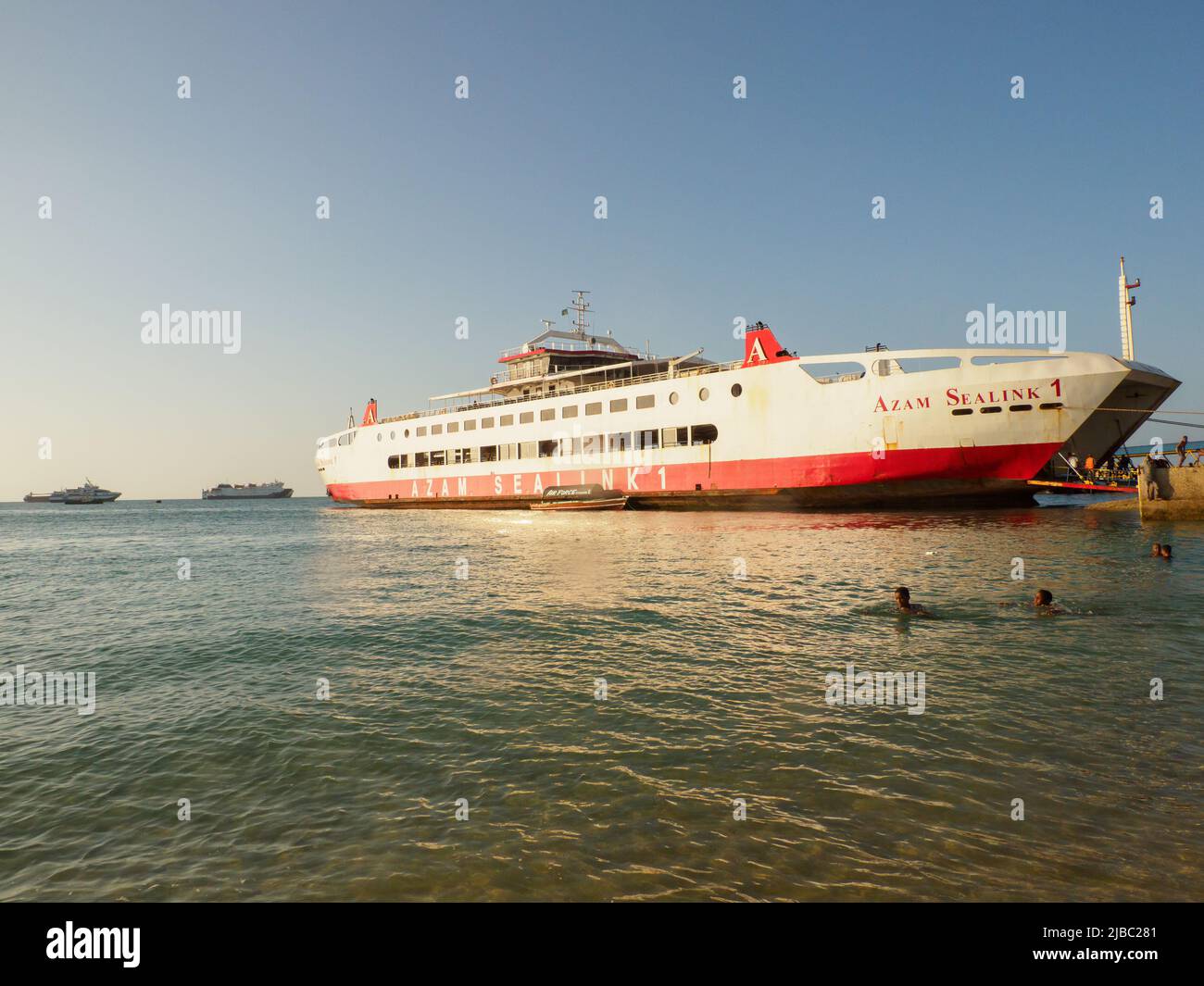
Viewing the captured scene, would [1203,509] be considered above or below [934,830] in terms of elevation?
above

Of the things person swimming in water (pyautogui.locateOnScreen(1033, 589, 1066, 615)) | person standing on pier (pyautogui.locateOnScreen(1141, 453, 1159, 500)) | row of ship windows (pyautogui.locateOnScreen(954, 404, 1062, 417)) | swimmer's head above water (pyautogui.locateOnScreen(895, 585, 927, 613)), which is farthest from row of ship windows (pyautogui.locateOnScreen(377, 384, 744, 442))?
person swimming in water (pyautogui.locateOnScreen(1033, 589, 1066, 615))

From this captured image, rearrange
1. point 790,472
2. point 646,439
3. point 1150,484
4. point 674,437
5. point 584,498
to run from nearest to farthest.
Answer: point 1150,484 < point 790,472 < point 674,437 < point 646,439 < point 584,498

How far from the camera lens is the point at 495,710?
7.68 meters

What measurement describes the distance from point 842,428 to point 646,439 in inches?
508

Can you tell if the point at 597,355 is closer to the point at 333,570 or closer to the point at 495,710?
the point at 333,570

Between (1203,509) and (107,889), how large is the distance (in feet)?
120

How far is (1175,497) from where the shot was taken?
2581 centimetres

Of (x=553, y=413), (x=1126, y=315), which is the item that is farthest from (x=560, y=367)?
(x=1126, y=315)

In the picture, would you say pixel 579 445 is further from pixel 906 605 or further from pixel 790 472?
pixel 906 605

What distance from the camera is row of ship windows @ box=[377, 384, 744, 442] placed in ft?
128

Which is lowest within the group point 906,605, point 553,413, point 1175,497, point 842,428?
point 906,605

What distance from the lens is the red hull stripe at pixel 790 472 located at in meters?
30.1

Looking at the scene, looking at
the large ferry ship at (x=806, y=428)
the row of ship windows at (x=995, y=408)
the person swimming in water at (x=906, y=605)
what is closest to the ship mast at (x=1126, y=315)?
the large ferry ship at (x=806, y=428)

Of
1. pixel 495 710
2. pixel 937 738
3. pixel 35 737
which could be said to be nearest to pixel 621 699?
pixel 495 710
